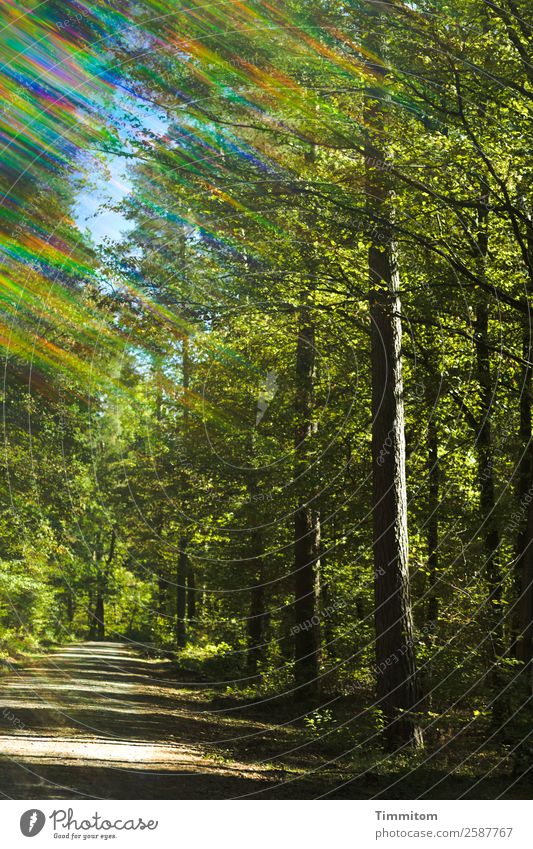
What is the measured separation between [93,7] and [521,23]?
5.39 meters

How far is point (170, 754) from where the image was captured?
1052 cm

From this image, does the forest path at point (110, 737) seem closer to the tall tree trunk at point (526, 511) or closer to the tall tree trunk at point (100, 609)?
the tall tree trunk at point (100, 609)

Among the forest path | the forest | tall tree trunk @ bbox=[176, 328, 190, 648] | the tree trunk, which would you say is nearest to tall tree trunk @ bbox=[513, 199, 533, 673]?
the forest

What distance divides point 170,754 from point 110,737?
128 cm

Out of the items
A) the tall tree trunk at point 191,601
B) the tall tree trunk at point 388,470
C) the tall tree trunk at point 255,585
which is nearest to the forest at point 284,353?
the tall tree trunk at point 388,470

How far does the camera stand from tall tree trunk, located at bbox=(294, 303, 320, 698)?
15.5 metres

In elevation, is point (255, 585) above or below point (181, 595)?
below

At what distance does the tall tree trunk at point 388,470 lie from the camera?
35.7 ft

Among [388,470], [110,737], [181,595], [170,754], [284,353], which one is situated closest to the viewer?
[170,754]

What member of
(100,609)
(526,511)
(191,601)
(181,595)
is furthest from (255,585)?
(526,511)

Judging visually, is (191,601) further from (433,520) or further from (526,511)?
(526,511)

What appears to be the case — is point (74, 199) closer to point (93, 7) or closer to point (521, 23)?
point (93, 7)

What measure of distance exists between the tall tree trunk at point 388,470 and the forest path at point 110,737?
2025 mm

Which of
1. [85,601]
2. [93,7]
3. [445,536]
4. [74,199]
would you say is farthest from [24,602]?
[93,7]
